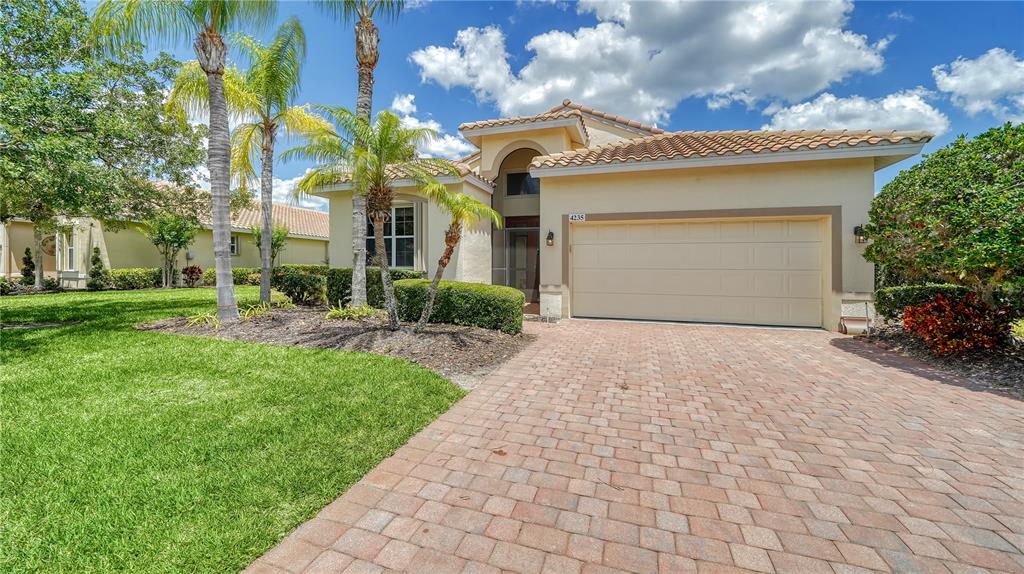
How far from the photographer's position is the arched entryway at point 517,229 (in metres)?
13.6

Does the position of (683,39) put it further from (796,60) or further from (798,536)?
(798,536)

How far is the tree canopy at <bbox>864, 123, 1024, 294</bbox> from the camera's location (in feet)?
17.3

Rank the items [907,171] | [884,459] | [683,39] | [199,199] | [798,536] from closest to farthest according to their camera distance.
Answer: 1. [798,536]
2. [884,459]
3. [907,171]
4. [683,39]
5. [199,199]

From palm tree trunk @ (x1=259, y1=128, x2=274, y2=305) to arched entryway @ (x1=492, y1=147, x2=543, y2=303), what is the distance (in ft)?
21.8

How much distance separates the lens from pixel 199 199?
13.5m

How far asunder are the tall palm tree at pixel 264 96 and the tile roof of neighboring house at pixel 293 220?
14.4 m

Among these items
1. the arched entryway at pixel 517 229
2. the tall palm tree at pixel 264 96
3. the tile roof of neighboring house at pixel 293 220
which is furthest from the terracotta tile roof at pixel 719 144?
the tile roof of neighboring house at pixel 293 220

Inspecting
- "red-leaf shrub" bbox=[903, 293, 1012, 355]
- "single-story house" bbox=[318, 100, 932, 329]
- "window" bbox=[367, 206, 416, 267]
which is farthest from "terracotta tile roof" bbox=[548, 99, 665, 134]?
"red-leaf shrub" bbox=[903, 293, 1012, 355]

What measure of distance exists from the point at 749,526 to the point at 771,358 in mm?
5169

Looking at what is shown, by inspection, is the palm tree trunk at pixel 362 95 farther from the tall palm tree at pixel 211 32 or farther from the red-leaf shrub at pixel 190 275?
the red-leaf shrub at pixel 190 275

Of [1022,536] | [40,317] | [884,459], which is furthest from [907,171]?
[40,317]

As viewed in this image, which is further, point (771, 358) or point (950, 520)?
point (771, 358)

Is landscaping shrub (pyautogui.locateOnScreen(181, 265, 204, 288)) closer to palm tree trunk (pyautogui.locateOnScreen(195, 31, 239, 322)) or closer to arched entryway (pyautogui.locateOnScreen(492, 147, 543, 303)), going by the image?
palm tree trunk (pyautogui.locateOnScreen(195, 31, 239, 322))

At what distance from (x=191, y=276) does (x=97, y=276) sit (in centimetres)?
346
